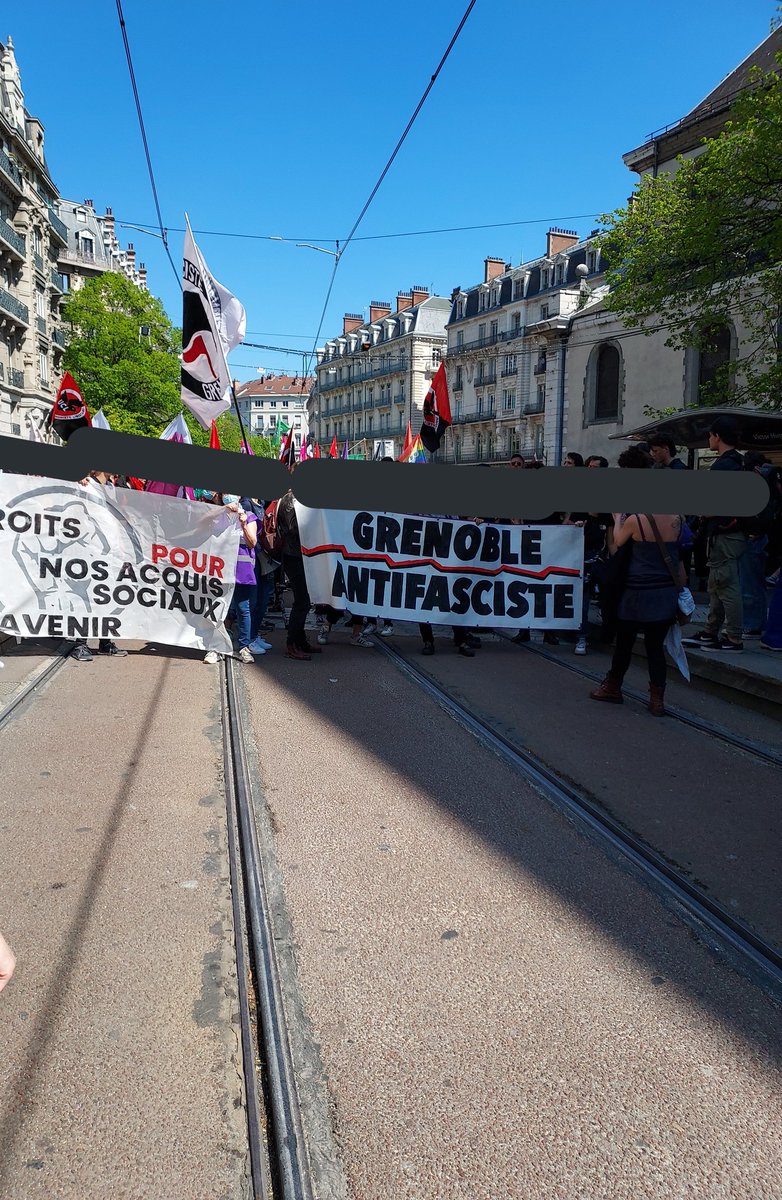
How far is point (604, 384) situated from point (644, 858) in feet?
109

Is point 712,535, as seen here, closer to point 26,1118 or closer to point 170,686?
point 170,686

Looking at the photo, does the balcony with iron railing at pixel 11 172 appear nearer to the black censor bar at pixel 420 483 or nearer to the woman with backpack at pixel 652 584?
the woman with backpack at pixel 652 584

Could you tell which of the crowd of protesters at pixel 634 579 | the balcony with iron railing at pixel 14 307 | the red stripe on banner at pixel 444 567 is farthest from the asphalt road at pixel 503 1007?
the balcony with iron railing at pixel 14 307

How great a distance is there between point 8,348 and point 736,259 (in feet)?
138

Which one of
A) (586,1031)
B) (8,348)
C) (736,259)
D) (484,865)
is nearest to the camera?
(586,1031)

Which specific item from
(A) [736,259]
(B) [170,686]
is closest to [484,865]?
(B) [170,686]

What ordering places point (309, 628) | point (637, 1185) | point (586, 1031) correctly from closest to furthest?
point (637, 1185), point (586, 1031), point (309, 628)

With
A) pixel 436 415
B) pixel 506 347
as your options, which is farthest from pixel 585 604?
pixel 506 347

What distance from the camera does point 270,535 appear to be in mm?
10242

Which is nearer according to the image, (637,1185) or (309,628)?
(637,1185)

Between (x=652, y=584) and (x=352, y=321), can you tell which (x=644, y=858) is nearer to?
(x=652, y=584)

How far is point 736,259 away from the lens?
1622 cm

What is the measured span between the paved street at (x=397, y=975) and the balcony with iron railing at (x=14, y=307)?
44.6 metres

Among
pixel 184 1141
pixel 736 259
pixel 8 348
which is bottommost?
pixel 184 1141
